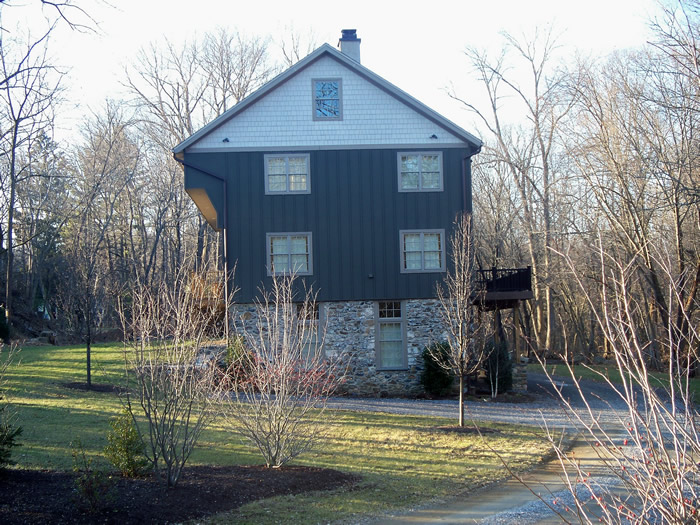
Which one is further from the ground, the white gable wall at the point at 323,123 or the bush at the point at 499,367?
the white gable wall at the point at 323,123

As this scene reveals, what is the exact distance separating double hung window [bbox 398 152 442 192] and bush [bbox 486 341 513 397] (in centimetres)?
510

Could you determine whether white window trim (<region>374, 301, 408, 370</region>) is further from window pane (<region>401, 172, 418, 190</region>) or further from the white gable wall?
the white gable wall

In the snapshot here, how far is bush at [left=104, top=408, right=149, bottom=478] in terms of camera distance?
326 inches

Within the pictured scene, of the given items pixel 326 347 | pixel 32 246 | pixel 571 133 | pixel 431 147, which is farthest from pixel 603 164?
pixel 32 246

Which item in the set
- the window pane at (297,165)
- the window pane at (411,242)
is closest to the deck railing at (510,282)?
the window pane at (411,242)

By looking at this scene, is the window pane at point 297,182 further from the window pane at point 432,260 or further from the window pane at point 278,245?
the window pane at point 432,260

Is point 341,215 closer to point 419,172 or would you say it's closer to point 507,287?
point 419,172

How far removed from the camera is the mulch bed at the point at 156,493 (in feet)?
22.4

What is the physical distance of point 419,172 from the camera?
19250mm

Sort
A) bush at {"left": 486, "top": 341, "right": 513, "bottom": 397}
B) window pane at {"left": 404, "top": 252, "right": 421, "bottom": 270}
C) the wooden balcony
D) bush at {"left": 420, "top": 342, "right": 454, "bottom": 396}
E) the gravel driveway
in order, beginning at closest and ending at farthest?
the gravel driveway, bush at {"left": 420, "top": 342, "right": 454, "bottom": 396}, bush at {"left": 486, "top": 341, "right": 513, "bottom": 397}, the wooden balcony, window pane at {"left": 404, "top": 252, "right": 421, "bottom": 270}

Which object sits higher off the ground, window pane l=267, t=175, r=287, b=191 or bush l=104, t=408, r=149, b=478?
window pane l=267, t=175, r=287, b=191

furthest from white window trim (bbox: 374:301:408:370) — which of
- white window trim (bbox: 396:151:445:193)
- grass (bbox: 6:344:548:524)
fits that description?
grass (bbox: 6:344:548:524)

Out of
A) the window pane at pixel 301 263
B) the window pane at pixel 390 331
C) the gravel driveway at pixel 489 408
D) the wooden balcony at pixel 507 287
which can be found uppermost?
the window pane at pixel 301 263

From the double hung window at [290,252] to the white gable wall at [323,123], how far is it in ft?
8.96
